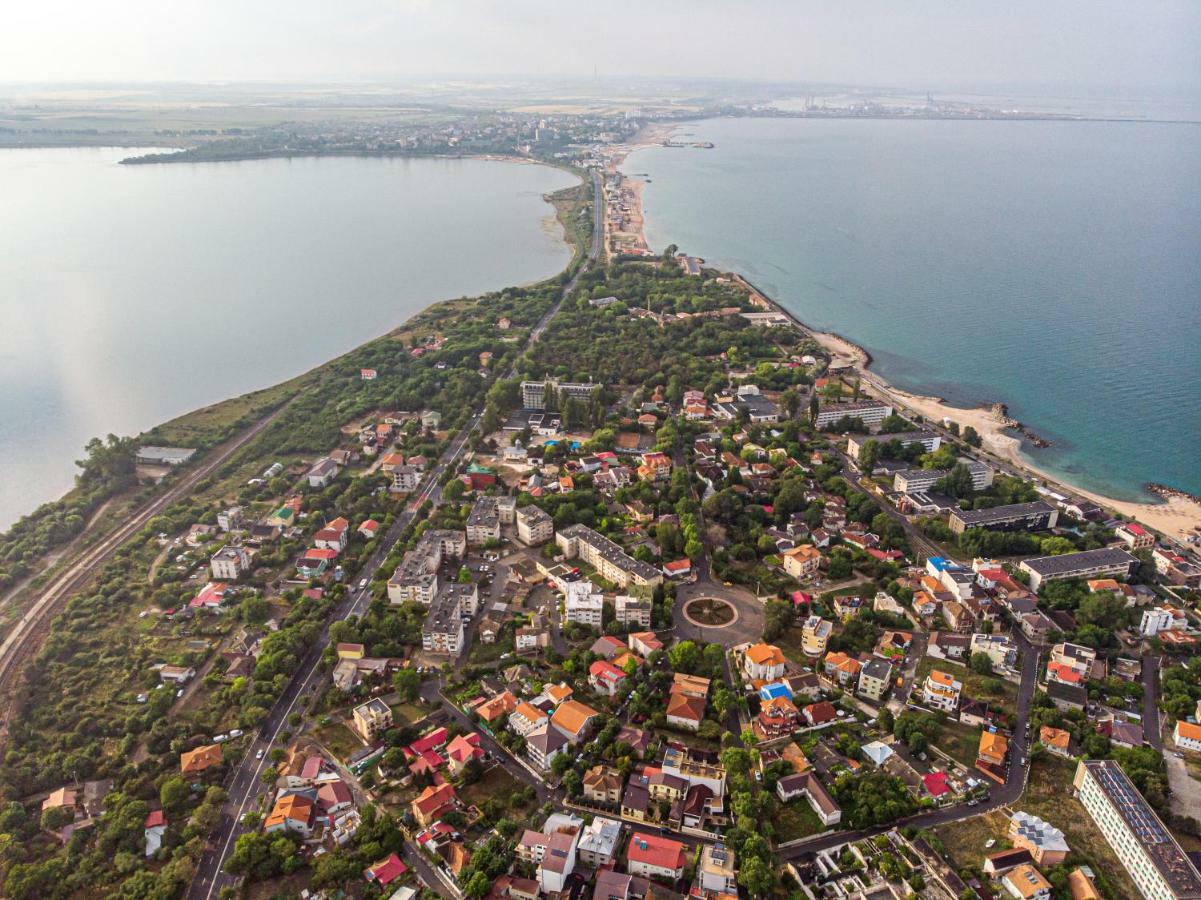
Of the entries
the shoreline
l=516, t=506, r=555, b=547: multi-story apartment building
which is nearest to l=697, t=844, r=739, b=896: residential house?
l=516, t=506, r=555, b=547: multi-story apartment building

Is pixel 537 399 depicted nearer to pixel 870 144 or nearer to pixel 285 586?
pixel 285 586

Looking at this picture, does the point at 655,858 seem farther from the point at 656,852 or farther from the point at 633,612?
the point at 633,612

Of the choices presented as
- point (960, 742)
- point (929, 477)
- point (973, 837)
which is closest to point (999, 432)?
point (929, 477)

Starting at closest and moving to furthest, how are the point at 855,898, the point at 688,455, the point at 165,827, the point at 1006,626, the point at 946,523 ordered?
the point at 855,898, the point at 165,827, the point at 1006,626, the point at 946,523, the point at 688,455

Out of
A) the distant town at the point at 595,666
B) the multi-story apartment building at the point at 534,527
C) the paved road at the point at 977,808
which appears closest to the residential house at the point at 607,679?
the distant town at the point at 595,666

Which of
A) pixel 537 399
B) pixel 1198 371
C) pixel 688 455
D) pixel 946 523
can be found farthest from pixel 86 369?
pixel 1198 371
